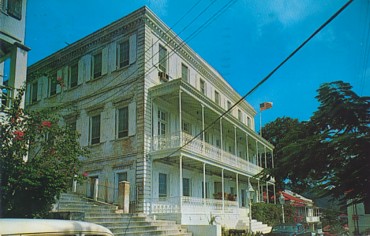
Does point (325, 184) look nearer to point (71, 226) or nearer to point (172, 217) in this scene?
point (71, 226)

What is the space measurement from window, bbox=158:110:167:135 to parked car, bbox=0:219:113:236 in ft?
47.6

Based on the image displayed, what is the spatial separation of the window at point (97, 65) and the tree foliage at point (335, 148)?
46.7 feet

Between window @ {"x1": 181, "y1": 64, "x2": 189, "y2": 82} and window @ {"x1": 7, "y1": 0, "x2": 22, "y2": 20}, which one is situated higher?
window @ {"x1": 181, "y1": 64, "x2": 189, "y2": 82}

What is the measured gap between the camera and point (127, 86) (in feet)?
61.5

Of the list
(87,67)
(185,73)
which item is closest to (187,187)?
(185,73)

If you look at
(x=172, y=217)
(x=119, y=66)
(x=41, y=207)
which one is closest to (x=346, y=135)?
(x=41, y=207)

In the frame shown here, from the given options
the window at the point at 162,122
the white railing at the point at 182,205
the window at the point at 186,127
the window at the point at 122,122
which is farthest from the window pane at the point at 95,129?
the white railing at the point at 182,205

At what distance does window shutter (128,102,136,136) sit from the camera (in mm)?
17922

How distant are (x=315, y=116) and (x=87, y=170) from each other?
14525 millimetres

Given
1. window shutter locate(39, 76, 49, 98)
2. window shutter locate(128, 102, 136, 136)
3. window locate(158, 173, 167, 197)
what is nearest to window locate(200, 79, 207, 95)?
window shutter locate(128, 102, 136, 136)

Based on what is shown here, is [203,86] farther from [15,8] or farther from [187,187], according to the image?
[15,8]

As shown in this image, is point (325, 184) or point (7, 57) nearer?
point (325, 184)

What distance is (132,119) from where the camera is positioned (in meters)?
18.1

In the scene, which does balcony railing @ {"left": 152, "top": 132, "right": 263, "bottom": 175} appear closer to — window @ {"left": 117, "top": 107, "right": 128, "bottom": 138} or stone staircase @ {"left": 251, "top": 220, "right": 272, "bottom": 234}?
window @ {"left": 117, "top": 107, "right": 128, "bottom": 138}
